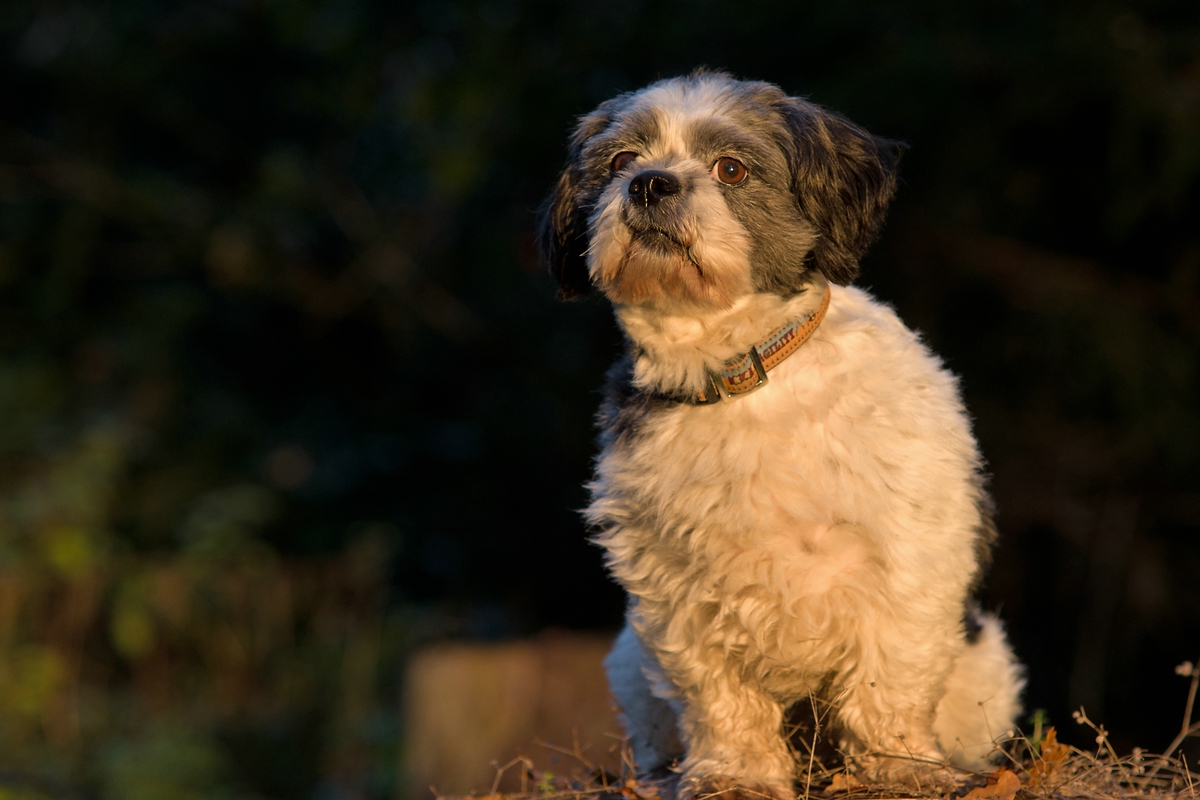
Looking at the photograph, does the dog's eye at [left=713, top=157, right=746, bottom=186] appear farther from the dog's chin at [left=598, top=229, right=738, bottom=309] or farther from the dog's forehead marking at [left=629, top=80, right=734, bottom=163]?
the dog's chin at [left=598, top=229, right=738, bottom=309]

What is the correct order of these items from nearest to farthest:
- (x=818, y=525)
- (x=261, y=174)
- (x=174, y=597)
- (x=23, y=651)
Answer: (x=818, y=525)
(x=23, y=651)
(x=174, y=597)
(x=261, y=174)

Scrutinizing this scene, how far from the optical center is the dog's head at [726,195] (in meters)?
3.53

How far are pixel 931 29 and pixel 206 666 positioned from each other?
6853 millimetres

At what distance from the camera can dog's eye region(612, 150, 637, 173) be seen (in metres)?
3.83

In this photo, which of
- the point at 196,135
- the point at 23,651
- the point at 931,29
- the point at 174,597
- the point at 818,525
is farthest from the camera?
the point at 196,135

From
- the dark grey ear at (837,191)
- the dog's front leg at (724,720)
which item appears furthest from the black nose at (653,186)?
the dog's front leg at (724,720)

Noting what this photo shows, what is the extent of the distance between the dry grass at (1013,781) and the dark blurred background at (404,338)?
3.46 metres

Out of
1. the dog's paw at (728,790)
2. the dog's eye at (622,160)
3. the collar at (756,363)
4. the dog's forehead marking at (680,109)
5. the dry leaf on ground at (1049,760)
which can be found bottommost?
the dog's paw at (728,790)

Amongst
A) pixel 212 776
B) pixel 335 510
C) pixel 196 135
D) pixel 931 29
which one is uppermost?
pixel 931 29

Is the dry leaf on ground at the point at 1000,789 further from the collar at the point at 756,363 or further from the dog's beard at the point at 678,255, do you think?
the dog's beard at the point at 678,255

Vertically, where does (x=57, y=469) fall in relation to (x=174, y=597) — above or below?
above

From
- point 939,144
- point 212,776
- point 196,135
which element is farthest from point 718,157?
point 196,135

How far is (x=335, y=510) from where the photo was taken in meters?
10.7

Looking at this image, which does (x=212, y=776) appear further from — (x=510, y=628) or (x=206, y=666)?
(x=510, y=628)
